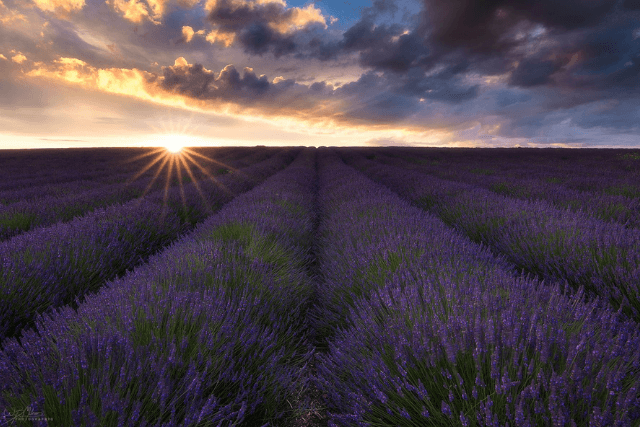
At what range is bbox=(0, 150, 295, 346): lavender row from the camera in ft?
7.02

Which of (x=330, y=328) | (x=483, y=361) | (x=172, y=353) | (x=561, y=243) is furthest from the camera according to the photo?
(x=561, y=243)

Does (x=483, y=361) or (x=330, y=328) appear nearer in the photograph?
(x=483, y=361)

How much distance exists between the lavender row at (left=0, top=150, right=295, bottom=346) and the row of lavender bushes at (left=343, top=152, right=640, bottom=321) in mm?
3521

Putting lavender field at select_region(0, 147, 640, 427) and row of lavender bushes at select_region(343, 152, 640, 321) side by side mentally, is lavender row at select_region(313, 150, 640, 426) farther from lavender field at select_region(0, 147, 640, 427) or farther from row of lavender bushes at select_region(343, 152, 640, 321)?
row of lavender bushes at select_region(343, 152, 640, 321)

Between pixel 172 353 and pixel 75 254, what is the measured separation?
235 centimetres

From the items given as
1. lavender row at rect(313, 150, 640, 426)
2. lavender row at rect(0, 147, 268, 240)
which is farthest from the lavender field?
lavender row at rect(0, 147, 268, 240)

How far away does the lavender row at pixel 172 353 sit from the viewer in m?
0.99

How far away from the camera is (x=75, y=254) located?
110 inches

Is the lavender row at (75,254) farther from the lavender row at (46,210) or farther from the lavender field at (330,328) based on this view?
the lavender row at (46,210)

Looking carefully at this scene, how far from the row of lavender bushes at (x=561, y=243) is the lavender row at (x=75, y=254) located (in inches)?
139

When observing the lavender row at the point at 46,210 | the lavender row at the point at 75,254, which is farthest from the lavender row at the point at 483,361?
the lavender row at the point at 46,210

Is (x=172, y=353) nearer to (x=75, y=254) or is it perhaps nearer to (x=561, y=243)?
(x=75, y=254)

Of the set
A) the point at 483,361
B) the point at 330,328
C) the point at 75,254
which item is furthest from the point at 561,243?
the point at 75,254

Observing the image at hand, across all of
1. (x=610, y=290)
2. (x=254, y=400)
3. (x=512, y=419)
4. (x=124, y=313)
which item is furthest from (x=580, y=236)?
(x=124, y=313)
